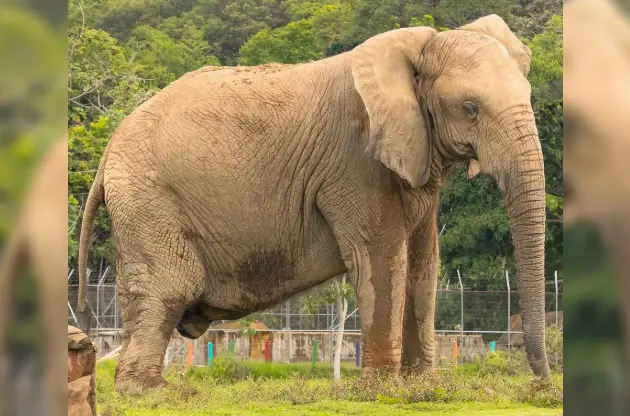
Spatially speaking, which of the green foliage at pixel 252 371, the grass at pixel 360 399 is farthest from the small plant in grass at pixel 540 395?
the green foliage at pixel 252 371

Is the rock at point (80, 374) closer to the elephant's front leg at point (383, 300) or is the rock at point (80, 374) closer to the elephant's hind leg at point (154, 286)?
the elephant's front leg at point (383, 300)

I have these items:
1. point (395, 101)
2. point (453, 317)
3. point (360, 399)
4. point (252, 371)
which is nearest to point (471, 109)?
point (395, 101)

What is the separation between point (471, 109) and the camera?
282 inches

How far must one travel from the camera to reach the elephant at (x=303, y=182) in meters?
7.30

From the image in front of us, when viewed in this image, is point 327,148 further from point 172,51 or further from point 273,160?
point 172,51

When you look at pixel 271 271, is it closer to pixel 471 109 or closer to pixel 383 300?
pixel 383 300

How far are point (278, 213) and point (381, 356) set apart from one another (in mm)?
1214

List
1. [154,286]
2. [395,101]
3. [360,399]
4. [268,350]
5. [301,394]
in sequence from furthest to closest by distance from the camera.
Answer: [268,350]
[154,286]
[395,101]
[301,394]
[360,399]

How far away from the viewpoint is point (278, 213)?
25.7 ft

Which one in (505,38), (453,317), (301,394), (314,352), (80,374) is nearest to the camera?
(80,374)

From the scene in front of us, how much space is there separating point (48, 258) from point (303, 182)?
236 inches

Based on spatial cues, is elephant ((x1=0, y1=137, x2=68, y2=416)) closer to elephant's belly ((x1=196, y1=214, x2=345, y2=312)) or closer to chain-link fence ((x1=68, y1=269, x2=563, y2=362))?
elephant's belly ((x1=196, y1=214, x2=345, y2=312))

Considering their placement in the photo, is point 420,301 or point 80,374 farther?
point 420,301

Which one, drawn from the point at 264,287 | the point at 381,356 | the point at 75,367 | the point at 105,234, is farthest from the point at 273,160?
the point at 105,234
